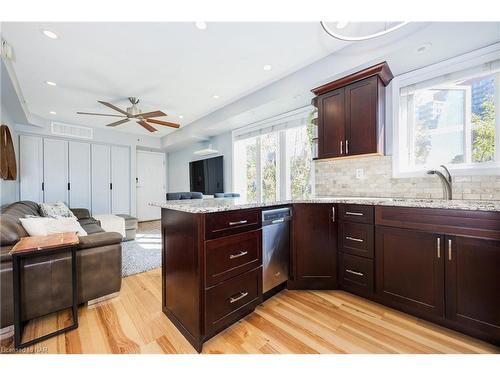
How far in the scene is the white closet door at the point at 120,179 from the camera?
5.40 m

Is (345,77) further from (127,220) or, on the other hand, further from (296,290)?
(127,220)

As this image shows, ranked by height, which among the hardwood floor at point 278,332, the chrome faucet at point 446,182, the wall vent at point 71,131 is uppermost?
the wall vent at point 71,131

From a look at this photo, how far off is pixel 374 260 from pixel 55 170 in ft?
20.7

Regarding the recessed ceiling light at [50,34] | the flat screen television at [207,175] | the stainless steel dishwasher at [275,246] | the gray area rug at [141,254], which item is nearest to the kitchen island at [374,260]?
the stainless steel dishwasher at [275,246]

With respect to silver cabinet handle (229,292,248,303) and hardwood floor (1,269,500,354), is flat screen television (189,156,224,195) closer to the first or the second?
hardwood floor (1,269,500,354)

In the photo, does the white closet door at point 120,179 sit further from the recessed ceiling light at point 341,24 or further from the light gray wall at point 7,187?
the recessed ceiling light at point 341,24

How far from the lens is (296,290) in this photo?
2102mm

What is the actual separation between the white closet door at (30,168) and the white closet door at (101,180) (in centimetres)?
93

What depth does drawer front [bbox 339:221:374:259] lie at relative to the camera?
183 centimetres

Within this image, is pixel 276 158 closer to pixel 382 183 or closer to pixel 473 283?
pixel 382 183

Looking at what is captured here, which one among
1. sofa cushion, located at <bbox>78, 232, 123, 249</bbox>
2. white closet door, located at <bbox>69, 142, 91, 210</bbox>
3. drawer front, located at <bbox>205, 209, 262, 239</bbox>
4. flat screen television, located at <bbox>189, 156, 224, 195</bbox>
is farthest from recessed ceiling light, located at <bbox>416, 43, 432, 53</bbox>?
white closet door, located at <bbox>69, 142, 91, 210</bbox>

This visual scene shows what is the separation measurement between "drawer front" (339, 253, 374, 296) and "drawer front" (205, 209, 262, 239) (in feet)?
3.32

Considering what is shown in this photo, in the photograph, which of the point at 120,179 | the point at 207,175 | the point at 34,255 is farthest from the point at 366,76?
the point at 120,179

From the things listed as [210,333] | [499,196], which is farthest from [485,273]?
[210,333]
